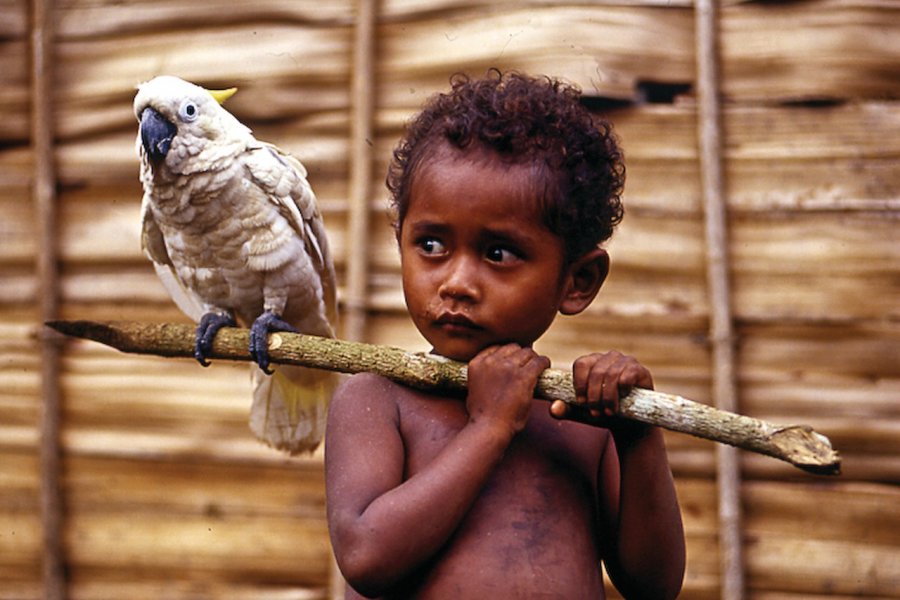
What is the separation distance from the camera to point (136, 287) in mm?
3193

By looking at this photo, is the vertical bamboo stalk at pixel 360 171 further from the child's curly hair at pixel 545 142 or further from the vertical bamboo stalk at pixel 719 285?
the child's curly hair at pixel 545 142

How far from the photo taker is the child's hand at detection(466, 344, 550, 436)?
1.33 meters

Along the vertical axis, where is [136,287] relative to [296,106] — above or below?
below

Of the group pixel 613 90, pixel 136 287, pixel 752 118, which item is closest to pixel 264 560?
pixel 136 287

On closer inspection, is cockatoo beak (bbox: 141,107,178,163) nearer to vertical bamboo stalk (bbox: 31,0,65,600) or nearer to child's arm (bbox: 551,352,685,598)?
child's arm (bbox: 551,352,685,598)

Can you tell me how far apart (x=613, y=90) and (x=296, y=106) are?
0.97 meters

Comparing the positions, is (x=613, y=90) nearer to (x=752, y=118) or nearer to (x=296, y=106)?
(x=752, y=118)

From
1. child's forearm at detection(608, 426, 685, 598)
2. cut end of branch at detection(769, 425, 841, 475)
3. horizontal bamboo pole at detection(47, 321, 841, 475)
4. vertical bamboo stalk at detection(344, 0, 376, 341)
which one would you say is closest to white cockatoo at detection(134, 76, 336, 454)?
horizontal bamboo pole at detection(47, 321, 841, 475)

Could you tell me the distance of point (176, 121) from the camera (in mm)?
2078

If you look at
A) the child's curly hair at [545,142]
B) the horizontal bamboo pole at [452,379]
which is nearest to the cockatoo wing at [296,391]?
the horizontal bamboo pole at [452,379]

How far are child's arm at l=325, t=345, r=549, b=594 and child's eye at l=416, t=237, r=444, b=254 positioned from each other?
0.52ft

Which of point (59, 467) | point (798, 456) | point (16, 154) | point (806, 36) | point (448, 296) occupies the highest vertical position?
point (806, 36)

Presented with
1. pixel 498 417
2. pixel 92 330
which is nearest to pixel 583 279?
pixel 498 417

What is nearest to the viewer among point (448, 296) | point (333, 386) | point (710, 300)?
point (448, 296)
